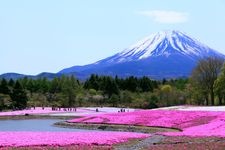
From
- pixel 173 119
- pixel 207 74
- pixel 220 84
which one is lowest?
pixel 173 119

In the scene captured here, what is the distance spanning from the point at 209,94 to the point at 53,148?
76.2 metres

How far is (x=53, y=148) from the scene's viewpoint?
2791 centimetres

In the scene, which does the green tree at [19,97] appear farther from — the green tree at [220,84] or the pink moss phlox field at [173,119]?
the pink moss phlox field at [173,119]

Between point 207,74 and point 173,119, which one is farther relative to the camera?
point 207,74

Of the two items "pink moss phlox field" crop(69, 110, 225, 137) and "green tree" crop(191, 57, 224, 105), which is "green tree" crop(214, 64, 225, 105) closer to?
"green tree" crop(191, 57, 224, 105)

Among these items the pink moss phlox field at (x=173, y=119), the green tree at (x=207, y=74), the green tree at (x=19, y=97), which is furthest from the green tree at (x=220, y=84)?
the green tree at (x=19, y=97)

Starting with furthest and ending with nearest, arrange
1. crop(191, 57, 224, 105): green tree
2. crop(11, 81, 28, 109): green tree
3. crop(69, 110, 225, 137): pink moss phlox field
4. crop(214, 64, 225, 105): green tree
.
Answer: crop(11, 81, 28, 109): green tree < crop(191, 57, 224, 105): green tree < crop(214, 64, 225, 105): green tree < crop(69, 110, 225, 137): pink moss phlox field

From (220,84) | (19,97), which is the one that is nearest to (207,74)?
(220,84)

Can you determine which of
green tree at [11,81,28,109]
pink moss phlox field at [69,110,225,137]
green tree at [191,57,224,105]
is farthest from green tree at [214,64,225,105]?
green tree at [11,81,28,109]

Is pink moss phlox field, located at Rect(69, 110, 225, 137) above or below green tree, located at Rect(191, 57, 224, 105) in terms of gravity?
below

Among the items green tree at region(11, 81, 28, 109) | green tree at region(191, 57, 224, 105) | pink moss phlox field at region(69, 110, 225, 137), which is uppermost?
green tree at region(191, 57, 224, 105)

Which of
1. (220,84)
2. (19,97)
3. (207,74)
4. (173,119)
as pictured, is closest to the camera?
A: (173,119)

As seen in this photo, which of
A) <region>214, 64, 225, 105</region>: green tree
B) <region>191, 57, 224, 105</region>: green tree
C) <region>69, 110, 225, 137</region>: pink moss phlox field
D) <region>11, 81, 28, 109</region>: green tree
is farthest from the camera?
<region>11, 81, 28, 109</region>: green tree

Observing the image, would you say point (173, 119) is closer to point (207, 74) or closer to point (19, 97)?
point (207, 74)
